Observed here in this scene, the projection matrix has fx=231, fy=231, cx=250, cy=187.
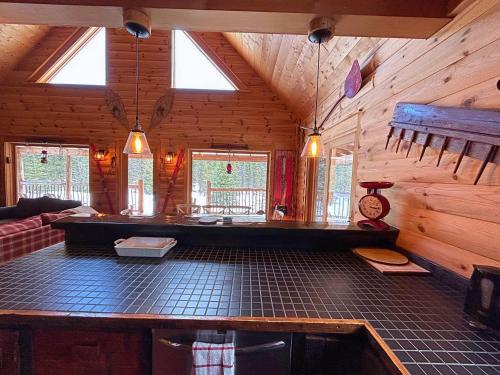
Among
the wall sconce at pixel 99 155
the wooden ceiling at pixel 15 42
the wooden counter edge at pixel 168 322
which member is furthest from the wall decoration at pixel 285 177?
the wooden ceiling at pixel 15 42

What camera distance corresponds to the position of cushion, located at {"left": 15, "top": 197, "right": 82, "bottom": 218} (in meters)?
4.40

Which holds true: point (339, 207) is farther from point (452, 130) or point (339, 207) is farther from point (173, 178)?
point (173, 178)

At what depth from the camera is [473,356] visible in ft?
2.15

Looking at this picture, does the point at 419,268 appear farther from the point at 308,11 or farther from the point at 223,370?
the point at 308,11

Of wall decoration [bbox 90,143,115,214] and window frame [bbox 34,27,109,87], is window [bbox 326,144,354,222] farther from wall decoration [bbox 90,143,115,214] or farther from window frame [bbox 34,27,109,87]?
window frame [bbox 34,27,109,87]

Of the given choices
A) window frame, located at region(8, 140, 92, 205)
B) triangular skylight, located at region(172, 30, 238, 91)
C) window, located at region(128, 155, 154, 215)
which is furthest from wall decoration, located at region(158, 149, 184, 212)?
window frame, located at region(8, 140, 92, 205)

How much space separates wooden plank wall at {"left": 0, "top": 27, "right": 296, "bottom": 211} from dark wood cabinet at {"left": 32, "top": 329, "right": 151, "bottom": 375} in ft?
14.4

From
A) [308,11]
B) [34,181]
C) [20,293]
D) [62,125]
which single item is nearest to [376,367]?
[20,293]

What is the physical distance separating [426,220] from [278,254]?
2.69 ft

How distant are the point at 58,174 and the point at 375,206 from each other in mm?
7210

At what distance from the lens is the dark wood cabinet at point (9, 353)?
789mm

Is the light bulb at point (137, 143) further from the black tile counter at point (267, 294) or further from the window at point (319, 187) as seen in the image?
the window at point (319, 187)

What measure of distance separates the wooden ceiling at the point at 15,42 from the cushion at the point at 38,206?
2665 millimetres

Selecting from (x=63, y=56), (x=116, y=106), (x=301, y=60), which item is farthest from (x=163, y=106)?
(x=301, y=60)
